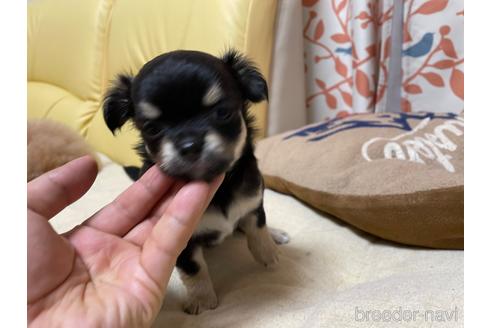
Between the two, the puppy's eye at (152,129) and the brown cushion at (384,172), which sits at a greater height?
the puppy's eye at (152,129)

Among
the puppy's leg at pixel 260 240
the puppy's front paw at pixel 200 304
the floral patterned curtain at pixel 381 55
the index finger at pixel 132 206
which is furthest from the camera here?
the floral patterned curtain at pixel 381 55

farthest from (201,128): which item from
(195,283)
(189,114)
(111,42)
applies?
(111,42)

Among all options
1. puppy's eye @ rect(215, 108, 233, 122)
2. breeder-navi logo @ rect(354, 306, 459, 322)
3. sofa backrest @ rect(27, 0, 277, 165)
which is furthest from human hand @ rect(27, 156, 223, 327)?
sofa backrest @ rect(27, 0, 277, 165)

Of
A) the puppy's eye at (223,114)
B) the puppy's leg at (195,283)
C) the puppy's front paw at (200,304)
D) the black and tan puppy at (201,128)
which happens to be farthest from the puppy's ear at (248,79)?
the puppy's front paw at (200,304)

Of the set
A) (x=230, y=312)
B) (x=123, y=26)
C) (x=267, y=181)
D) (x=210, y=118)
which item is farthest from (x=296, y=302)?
(x=123, y=26)

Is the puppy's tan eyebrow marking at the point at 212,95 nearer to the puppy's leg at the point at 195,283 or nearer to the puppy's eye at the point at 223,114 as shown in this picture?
the puppy's eye at the point at 223,114

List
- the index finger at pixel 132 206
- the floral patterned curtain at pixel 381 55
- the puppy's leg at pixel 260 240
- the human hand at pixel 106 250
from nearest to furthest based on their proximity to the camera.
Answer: the human hand at pixel 106 250 → the index finger at pixel 132 206 → the puppy's leg at pixel 260 240 → the floral patterned curtain at pixel 381 55

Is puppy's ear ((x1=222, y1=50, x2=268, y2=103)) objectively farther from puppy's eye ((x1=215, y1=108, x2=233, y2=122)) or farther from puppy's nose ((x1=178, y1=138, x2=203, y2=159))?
puppy's nose ((x1=178, y1=138, x2=203, y2=159))

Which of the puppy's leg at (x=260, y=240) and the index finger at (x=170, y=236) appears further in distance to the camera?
the puppy's leg at (x=260, y=240)
